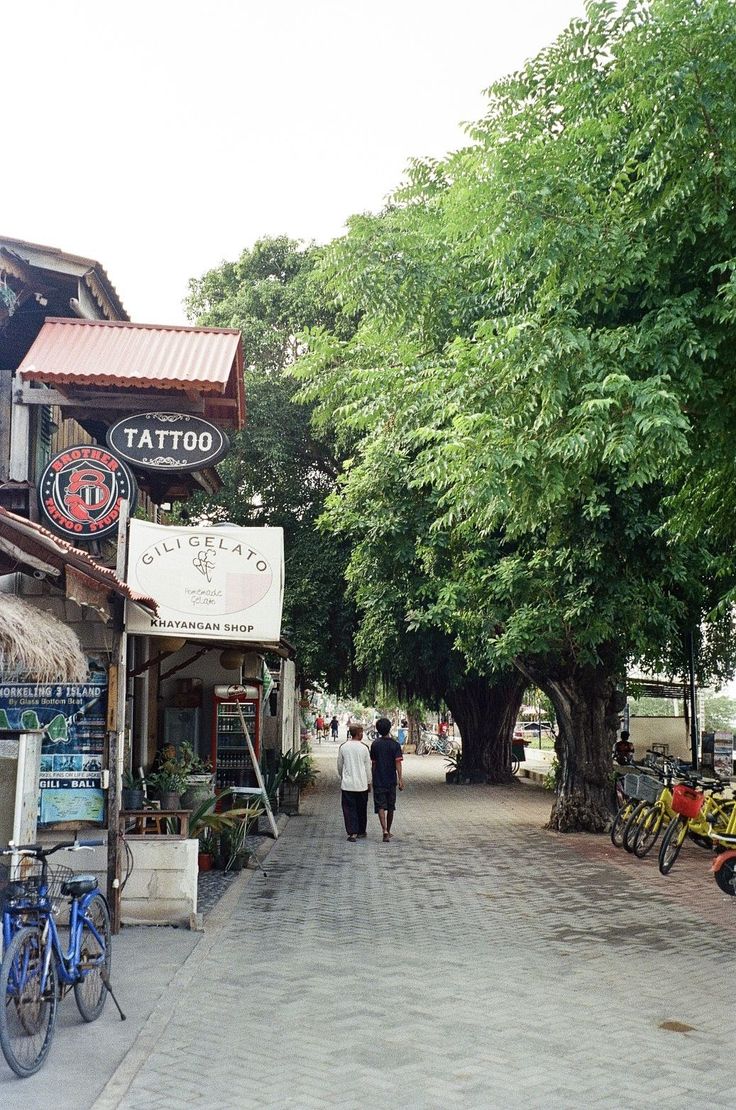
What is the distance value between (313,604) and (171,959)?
18.5 metres

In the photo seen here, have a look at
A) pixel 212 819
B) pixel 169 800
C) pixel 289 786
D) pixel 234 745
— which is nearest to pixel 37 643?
pixel 169 800

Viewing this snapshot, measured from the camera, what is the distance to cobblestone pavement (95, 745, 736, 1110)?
549 cm

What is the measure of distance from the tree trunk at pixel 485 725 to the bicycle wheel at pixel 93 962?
23.3 meters

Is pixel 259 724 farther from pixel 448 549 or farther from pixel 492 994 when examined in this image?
pixel 492 994

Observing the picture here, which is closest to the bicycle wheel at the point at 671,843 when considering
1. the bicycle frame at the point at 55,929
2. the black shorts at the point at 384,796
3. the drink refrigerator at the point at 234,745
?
the black shorts at the point at 384,796

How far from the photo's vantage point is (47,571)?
7.89m

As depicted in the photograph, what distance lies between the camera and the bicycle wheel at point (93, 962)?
6.29 metres

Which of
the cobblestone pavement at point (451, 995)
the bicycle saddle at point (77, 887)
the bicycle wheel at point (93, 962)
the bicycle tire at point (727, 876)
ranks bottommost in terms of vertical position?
the cobblestone pavement at point (451, 995)

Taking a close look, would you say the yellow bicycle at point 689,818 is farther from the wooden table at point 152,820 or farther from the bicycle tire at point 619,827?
the wooden table at point 152,820

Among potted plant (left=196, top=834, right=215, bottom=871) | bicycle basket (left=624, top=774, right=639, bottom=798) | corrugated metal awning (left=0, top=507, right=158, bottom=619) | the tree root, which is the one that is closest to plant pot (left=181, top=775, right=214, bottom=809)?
potted plant (left=196, top=834, right=215, bottom=871)

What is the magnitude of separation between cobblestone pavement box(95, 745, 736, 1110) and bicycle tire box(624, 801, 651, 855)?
0.88 meters

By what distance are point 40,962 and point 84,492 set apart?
5580 millimetres

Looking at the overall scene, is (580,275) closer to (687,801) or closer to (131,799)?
(131,799)

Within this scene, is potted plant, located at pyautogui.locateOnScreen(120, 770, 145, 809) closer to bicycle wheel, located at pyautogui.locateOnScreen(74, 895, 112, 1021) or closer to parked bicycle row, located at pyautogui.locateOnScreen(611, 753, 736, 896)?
bicycle wheel, located at pyautogui.locateOnScreen(74, 895, 112, 1021)
